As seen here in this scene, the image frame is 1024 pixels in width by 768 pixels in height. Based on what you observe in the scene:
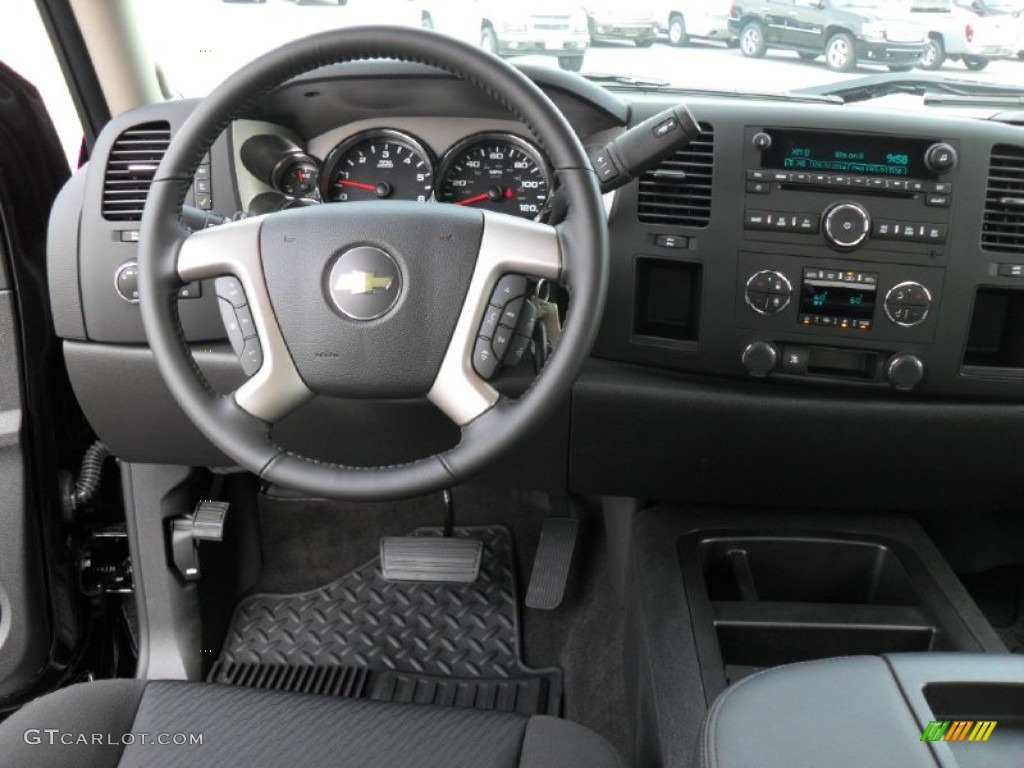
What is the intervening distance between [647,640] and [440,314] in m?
0.60

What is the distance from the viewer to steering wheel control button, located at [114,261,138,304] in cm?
149

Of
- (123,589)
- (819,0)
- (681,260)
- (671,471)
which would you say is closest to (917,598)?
(671,471)

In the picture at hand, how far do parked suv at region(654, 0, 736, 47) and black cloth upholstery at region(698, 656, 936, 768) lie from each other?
1.12 meters

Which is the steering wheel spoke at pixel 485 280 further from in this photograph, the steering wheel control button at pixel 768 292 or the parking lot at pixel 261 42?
the parking lot at pixel 261 42

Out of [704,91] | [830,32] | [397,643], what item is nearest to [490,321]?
[704,91]

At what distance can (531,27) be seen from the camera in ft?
5.47

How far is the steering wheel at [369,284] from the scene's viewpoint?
1.08 meters

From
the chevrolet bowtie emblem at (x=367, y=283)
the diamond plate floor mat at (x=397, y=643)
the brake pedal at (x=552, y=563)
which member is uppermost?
the chevrolet bowtie emblem at (x=367, y=283)

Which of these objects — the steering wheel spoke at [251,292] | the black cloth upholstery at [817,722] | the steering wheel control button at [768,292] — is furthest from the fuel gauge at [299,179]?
the black cloth upholstery at [817,722]

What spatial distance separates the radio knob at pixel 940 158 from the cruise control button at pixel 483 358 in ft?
2.41

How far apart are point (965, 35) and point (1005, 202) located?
40 centimetres

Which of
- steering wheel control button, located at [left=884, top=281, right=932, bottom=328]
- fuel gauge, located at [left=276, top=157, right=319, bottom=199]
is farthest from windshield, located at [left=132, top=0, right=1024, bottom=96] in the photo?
steering wheel control button, located at [left=884, top=281, right=932, bottom=328]

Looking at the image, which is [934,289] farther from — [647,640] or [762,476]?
[647,640]

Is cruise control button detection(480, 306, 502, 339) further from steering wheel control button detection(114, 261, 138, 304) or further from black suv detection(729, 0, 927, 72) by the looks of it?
black suv detection(729, 0, 927, 72)
